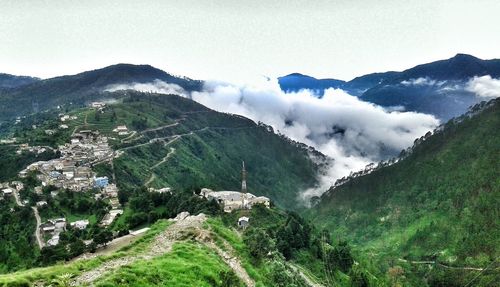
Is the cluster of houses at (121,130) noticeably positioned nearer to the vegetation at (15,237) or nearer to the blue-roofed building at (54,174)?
the blue-roofed building at (54,174)

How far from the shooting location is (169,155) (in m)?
181

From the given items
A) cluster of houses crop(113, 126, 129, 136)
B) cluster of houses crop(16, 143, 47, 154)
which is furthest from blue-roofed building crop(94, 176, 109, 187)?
cluster of houses crop(113, 126, 129, 136)

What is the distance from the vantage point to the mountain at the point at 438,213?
12238 cm

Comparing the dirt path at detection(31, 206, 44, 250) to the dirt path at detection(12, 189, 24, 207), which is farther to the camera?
the dirt path at detection(12, 189, 24, 207)

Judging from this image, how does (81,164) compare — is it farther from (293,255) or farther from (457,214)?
(457,214)

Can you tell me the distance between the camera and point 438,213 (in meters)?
155

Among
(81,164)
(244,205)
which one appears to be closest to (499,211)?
(244,205)

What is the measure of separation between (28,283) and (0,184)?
93.9 meters

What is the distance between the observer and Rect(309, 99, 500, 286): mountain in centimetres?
12238

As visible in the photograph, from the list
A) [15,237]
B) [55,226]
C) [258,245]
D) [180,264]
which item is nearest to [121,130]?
[55,226]

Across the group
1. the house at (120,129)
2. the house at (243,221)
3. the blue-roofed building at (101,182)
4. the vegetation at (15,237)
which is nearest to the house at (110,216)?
the vegetation at (15,237)

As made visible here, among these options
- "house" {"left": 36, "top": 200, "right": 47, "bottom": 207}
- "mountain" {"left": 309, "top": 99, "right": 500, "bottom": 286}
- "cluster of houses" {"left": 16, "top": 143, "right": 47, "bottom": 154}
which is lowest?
"mountain" {"left": 309, "top": 99, "right": 500, "bottom": 286}

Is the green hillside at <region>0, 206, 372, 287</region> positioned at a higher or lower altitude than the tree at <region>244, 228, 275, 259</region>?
higher

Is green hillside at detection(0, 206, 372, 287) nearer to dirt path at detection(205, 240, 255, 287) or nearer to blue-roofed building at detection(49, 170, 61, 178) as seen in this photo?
dirt path at detection(205, 240, 255, 287)
